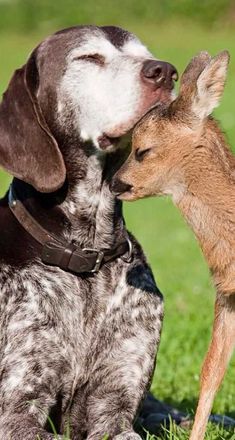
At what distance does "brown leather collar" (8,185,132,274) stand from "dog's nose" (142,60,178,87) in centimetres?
110

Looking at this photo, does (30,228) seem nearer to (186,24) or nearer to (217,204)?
(217,204)

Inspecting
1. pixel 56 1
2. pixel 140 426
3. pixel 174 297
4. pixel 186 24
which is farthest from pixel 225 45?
pixel 140 426

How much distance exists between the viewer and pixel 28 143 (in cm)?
720

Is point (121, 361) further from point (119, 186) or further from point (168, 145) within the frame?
point (168, 145)

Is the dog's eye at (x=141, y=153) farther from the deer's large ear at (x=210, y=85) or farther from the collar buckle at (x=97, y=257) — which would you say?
the collar buckle at (x=97, y=257)

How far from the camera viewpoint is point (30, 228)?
7125 mm

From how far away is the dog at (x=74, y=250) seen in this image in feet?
22.7

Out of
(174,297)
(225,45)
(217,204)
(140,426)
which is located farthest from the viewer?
(225,45)

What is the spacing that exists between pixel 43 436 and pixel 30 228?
49.6 inches

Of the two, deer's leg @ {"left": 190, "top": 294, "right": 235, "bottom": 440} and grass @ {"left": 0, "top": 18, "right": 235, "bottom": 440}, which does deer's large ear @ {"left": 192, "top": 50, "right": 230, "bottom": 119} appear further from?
grass @ {"left": 0, "top": 18, "right": 235, "bottom": 440}

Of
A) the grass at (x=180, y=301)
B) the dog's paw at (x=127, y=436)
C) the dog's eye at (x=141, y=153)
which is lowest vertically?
the grass at (x=180, y=301)

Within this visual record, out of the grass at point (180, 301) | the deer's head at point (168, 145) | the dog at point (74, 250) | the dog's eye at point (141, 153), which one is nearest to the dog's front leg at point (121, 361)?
the dog at point (74, 250)

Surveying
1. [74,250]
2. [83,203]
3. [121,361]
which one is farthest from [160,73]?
[121,361]

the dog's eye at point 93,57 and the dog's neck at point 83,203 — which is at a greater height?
the dog's eye at point 93,57
